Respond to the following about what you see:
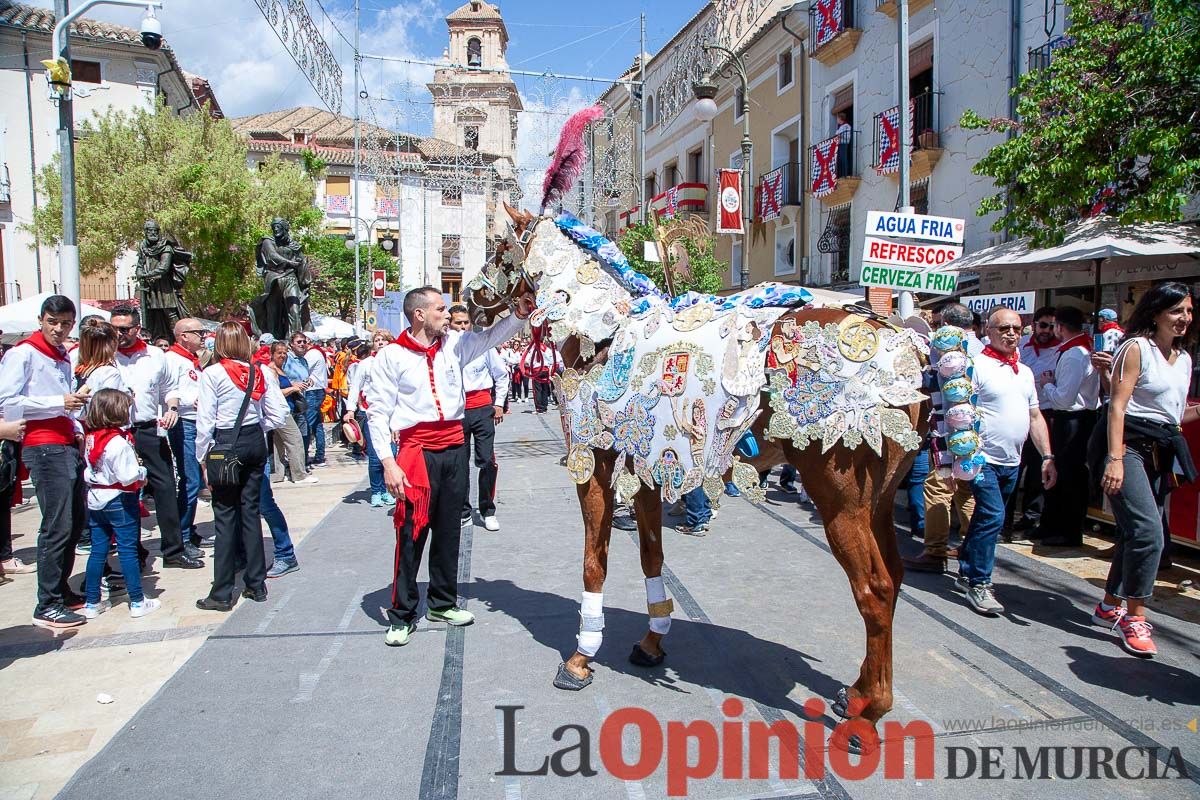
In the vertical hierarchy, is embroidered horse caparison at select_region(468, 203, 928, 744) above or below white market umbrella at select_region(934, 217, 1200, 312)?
below

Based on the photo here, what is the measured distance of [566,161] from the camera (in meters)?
4.13

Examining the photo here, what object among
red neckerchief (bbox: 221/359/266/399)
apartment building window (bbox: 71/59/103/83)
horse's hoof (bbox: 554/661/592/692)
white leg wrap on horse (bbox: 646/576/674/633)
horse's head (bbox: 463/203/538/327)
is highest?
apartment building window (bbox: 71/59/103/83)

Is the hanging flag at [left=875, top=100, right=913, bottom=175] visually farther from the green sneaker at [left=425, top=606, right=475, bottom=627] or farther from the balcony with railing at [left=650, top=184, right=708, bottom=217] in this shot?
the green sneaker at [left=425, top=606, right=475, bottom=627]

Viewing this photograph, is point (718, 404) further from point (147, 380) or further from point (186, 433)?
point (186, 433)

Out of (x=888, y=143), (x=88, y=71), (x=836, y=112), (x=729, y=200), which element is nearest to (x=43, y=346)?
(x=729, y=200)

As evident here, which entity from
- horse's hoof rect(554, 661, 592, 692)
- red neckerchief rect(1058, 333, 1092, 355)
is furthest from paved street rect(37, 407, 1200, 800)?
red neckerchief rect(1058, 333, 1092, 355)

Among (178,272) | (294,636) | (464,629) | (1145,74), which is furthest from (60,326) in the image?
(1145,74)

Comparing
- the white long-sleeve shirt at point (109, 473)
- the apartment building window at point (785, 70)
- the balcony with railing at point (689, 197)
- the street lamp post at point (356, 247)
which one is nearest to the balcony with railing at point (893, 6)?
the apartment building window at point (785, 70)

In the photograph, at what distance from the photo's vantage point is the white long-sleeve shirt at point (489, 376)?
7.18 m

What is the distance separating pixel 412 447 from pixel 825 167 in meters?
17.4

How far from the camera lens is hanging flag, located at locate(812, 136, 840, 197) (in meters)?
18.6

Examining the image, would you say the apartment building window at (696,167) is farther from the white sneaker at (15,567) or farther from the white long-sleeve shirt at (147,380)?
the white sneaker at (15,567)

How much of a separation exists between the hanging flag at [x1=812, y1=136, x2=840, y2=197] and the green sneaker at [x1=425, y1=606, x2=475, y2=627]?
16.9 meters

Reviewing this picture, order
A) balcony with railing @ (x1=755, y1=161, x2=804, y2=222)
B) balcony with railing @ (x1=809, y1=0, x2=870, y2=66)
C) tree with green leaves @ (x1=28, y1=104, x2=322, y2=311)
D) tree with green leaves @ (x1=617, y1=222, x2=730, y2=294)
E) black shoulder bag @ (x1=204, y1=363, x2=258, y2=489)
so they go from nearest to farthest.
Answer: black shoulder bag @ (x1=204, y1=363, x2=258, y2=489) < balcony with railing @ (x1=809, y1=0, x2=870, y2=66) < tree with green leaves @ (x1=28, y1=104, x2=322, y2=311) < tree with green leaves @ (x1=617, y1=222, x2=730, y2=294) < balcony with railing @ (x1=755, y1=161, x2=804, y2=222)
